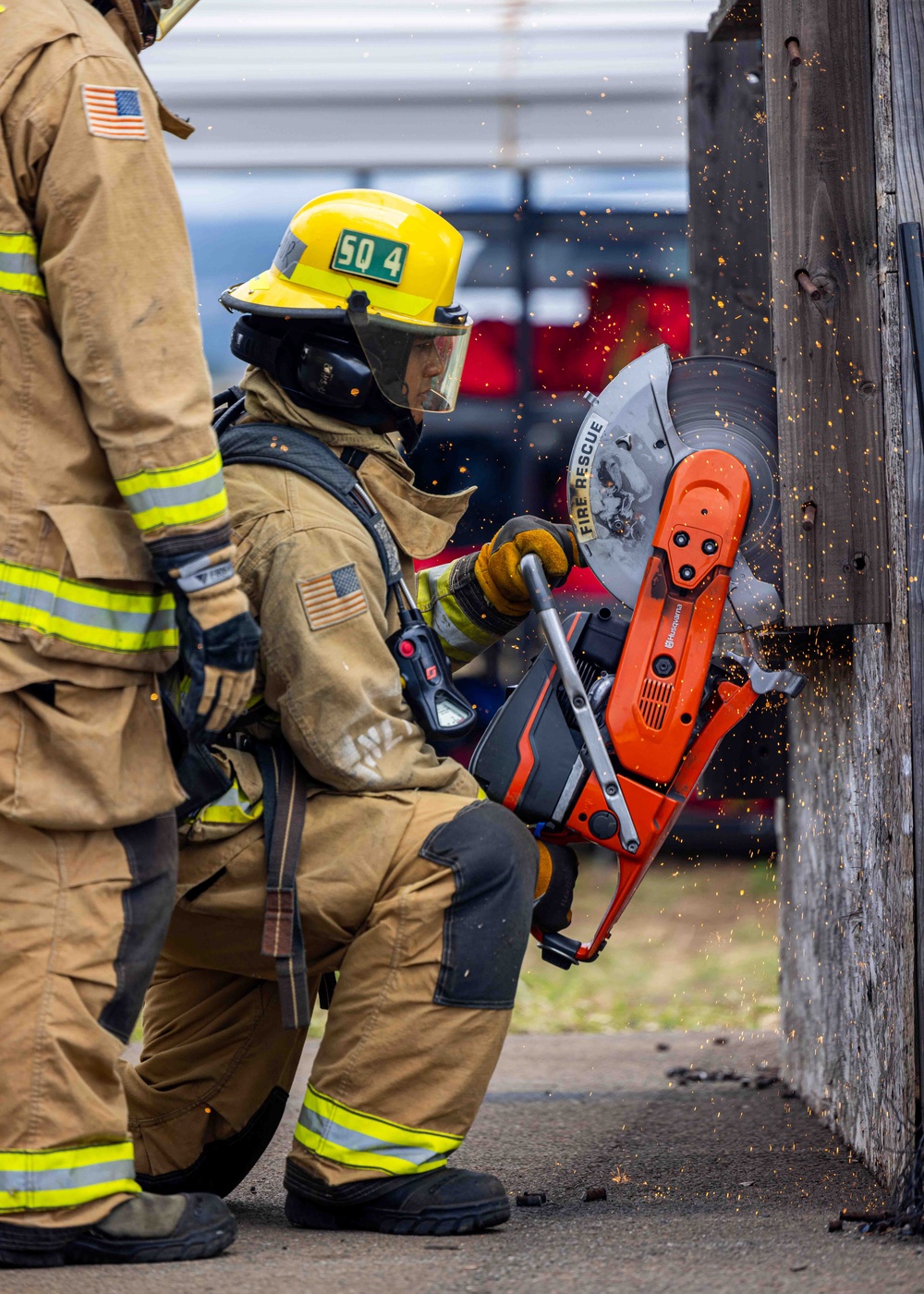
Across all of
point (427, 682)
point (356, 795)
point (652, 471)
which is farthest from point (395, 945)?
point (652, 471)

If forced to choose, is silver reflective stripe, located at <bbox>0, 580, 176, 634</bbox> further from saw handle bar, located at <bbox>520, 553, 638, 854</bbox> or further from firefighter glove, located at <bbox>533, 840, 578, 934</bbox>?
firefighter glove, located at <bbox>533, 840, 578, 934</bbox>

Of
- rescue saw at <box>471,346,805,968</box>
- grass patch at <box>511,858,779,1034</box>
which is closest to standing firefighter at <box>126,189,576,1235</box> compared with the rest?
rescue saw at <box>471,346,805,968</box>

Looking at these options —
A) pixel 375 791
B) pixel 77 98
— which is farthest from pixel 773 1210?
pixel 77 98

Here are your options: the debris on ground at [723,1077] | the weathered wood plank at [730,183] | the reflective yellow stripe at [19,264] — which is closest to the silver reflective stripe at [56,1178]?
the reflective yellow stripe at [19,264]

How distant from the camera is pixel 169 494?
7.97 ft

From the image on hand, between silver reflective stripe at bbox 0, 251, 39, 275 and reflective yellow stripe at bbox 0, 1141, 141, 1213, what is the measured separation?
4.41ft

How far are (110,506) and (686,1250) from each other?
1534 millimetres

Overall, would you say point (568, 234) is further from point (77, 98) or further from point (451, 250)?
point (77, 98)

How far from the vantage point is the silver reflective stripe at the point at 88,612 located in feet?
7.95

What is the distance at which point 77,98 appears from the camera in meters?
2.41

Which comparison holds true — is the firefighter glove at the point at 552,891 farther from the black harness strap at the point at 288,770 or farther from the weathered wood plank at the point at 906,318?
the weathered wood plank at the point at 906,318

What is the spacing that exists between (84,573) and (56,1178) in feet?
3.03

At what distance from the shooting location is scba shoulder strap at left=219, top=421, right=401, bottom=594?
2.94 meters

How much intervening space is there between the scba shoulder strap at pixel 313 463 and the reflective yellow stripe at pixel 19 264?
1.96 ft
